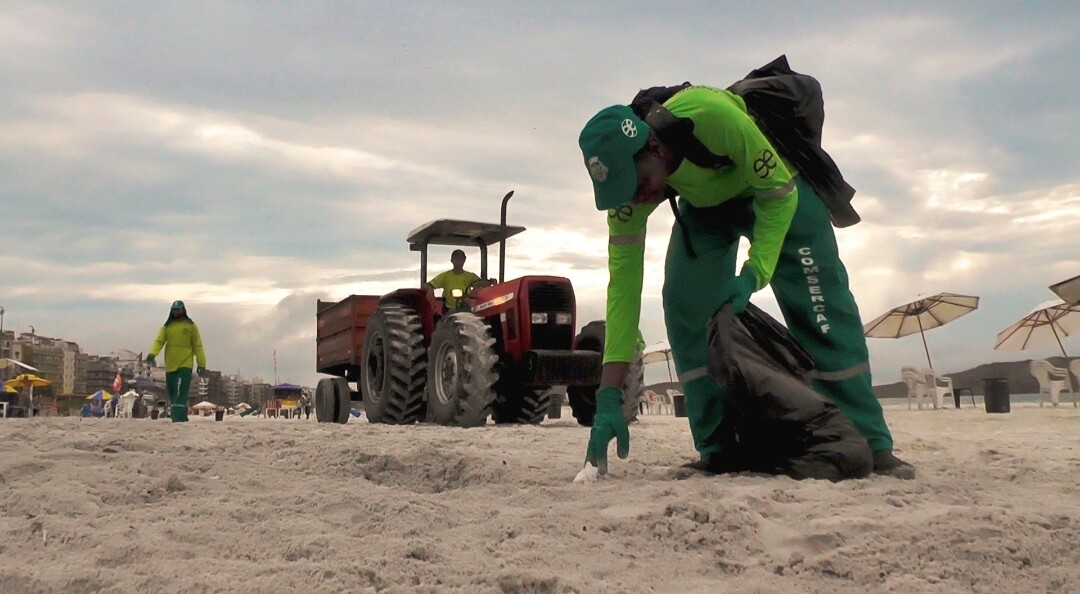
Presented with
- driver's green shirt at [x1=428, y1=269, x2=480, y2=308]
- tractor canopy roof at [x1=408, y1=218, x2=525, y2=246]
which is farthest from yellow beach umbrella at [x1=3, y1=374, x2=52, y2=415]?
driver's green shirt at [x1=428, y1=269, x2=480, y2=308]

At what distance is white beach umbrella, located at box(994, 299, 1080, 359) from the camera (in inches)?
568

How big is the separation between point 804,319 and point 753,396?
475 millimetres

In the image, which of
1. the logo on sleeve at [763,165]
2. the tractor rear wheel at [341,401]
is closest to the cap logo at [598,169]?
the logo on sleeve at [763,165]

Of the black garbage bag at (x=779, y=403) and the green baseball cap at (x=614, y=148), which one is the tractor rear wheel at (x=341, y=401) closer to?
the black garbage bag at (x=779, y=403)

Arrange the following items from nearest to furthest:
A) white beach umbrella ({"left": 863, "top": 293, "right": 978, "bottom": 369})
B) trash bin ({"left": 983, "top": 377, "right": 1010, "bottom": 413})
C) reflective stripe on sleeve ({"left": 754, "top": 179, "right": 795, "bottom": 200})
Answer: reflective stripe on sleeve ({"left": 754, "top": 179, "right": 795, "bottom": 200})
trash bin ({"left": 983, "top": 377, "right": 1010, "bottom": 413})
white beach umbrella ({"left": 863, "top": 293, "right": 978, "bottom": 369})

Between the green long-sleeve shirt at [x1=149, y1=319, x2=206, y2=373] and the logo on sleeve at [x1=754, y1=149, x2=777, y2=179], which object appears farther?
the green long-sleeve shirt at [x1=149, y1=319, x2=206, y2=373]

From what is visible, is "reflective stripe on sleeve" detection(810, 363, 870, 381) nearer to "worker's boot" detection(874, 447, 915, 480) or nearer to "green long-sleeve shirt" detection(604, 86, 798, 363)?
"worker's boot" detection(874, 447, 915, 480)

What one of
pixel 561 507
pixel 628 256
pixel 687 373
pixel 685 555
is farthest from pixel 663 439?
pixel 685 555

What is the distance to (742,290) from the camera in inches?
104

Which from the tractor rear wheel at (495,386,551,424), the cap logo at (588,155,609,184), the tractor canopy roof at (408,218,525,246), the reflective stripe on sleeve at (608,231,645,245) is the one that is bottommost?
the tractor rear wheel at (495,386,551,424)

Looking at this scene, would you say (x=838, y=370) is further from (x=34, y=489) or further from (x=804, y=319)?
(x=34, y=489)

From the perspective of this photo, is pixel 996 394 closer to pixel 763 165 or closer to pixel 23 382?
pixel 763 165

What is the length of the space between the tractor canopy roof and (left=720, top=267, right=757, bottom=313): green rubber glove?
5724mm

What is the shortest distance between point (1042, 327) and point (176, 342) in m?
14.7
